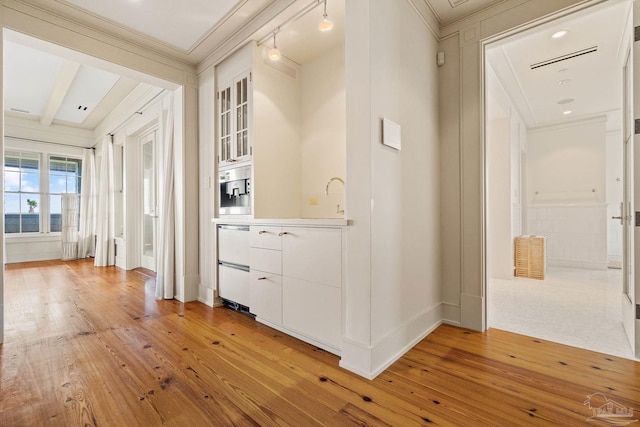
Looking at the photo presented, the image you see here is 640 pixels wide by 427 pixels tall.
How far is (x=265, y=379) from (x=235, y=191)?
1.89m

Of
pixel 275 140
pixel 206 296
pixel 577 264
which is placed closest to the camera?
pixel 275 140

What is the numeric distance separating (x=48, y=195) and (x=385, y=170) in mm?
7919

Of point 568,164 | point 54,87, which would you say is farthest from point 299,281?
point 568,164

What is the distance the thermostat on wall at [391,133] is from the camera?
6.37 feet

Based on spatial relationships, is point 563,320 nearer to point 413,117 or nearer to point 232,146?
point 413,117

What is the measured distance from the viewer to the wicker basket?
449cm

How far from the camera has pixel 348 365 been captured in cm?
188

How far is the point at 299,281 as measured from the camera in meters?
2.26

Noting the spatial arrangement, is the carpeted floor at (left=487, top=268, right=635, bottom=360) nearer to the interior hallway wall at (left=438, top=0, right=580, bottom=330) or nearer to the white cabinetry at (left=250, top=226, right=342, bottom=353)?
the interior hallway wall at (left=438, top=0, right=580, bottom=330)

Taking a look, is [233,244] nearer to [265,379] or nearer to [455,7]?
[265,379]

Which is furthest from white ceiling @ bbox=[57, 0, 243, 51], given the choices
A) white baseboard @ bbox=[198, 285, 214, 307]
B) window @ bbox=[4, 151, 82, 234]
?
window @ bbox=[4, 151, 82, 234]

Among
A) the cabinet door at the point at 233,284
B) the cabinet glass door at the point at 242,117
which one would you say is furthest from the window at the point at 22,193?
the cabinet glass door at the point at 242,117

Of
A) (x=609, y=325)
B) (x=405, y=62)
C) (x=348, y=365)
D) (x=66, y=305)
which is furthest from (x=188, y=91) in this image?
(x=609, y=325)

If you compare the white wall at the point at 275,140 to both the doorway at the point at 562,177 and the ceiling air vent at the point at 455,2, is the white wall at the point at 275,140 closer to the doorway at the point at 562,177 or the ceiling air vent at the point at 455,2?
the ceiling air vent at the point at 455,2
